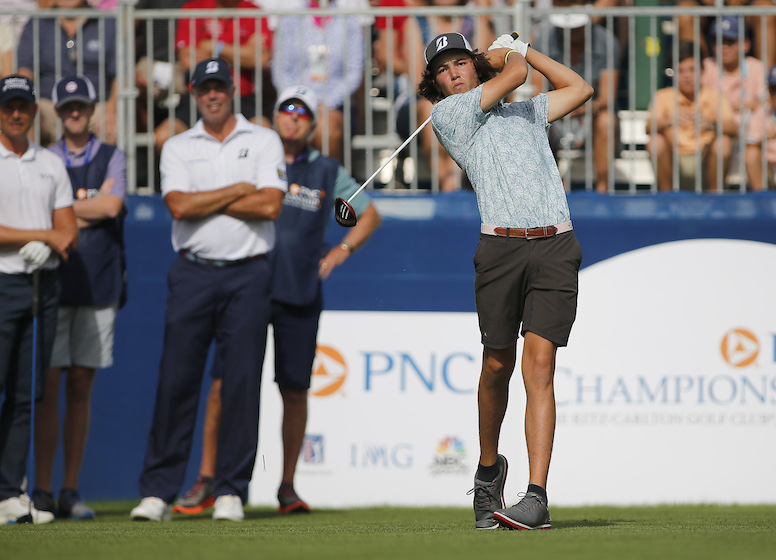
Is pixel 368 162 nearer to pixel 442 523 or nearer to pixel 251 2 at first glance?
pixel 251 2

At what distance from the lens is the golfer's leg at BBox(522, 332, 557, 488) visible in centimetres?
485

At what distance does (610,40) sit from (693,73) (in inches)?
23.7

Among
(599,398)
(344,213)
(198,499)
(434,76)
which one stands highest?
(434,76)

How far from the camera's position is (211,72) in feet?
22.1

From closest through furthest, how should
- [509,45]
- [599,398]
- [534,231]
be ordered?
[534,231] → [509,45] → [599,398]

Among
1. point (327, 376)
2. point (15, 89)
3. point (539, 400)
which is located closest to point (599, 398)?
point (327, 376)

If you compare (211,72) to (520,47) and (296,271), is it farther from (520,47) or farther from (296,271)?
(520,47)

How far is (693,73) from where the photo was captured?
7.82m

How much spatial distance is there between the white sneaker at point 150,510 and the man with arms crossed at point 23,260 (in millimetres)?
572

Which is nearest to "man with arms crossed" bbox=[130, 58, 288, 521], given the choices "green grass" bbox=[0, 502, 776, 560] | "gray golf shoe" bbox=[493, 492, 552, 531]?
"green grass" bbox=[0, 502, 776, 560]

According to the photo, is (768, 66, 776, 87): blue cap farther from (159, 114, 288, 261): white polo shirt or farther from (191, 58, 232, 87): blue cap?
(191, 58, 232, 87): blue cap

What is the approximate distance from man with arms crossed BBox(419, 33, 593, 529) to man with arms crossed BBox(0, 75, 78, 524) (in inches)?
101

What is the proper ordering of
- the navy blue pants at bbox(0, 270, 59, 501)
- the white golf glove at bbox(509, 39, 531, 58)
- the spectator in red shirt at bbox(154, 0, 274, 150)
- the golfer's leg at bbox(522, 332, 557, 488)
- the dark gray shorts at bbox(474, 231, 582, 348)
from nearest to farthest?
the golfer's leg at bbox(522, 332, 557, 488) < the dark gray shorts at bbox(474, 231, 582, 348) < the white golf glove at bbox(509, 39, 531, 58) < the navy blue pants at bbox(0, 270, 59, 501) < the spectator in red shirt at bbox(154, 0, 274, 150)

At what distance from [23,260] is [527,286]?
2992 millimetres
